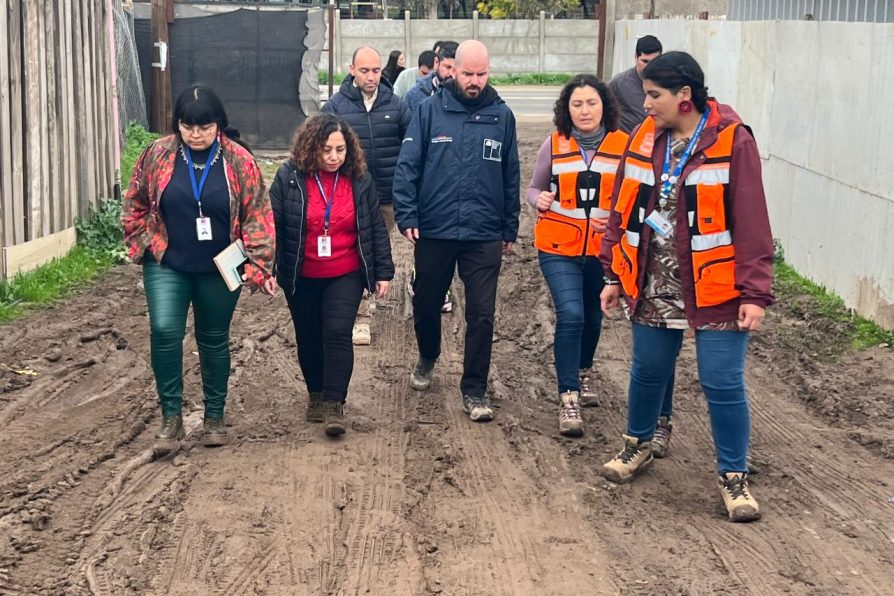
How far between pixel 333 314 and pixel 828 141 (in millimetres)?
5280

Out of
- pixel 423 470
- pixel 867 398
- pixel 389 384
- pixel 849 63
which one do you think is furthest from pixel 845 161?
pixel 423 470

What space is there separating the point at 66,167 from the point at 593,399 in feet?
18.3

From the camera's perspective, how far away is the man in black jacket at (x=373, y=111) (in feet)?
29.1

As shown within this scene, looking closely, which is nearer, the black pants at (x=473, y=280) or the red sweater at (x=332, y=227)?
the red sweater at (x=332, y=227)

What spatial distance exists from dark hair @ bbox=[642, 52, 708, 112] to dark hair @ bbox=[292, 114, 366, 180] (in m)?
1.98

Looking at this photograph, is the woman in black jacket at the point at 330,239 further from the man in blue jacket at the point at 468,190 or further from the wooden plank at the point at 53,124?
the wooden plank at the point at 53,124

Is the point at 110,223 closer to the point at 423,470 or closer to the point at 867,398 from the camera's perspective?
the point at 423,470

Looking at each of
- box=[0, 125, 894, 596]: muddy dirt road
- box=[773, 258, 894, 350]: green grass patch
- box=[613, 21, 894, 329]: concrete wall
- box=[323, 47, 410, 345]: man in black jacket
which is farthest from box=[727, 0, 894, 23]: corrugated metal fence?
box=[323, 47, 410, 345]: man in black jacket

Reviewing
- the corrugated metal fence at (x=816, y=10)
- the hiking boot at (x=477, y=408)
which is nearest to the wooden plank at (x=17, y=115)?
the hiking boot at (x=477, y=408)

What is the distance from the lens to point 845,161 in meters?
10.0

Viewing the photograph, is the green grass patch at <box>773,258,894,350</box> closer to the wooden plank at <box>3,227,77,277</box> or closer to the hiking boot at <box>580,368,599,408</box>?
the hiking boot at <box>580,368,599,408</box>

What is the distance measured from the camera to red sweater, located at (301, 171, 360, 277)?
7.05 m

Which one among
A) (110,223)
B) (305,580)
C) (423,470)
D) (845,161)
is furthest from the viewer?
(110,223)

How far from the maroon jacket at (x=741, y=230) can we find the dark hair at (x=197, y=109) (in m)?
2.32
